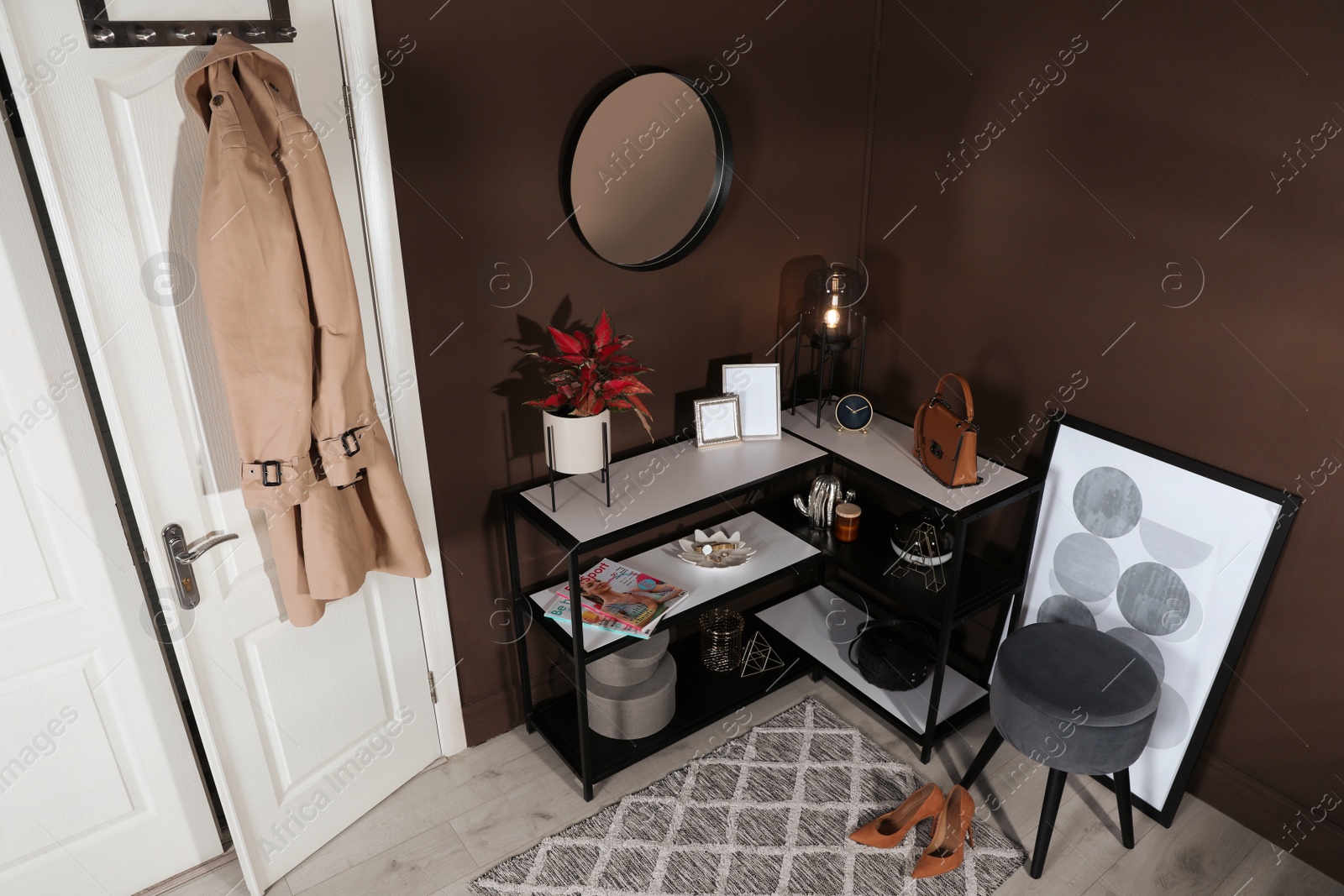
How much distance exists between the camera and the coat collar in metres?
1.52

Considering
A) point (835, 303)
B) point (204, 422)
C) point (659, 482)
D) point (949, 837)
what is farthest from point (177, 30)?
point (949, 837)

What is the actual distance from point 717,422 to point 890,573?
25.1 inches

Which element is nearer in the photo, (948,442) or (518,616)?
(948,442)

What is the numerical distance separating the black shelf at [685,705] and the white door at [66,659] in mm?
906

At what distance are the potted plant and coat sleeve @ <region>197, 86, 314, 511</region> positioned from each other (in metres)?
0.57

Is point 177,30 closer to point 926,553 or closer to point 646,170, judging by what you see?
point 646,170

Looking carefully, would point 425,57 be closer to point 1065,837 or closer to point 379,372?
point 379,372

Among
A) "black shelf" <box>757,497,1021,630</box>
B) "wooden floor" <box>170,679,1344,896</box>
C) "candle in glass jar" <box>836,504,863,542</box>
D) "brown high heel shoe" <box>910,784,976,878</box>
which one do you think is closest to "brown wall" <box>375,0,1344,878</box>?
"wooden floor" <box>170,679,1344,896</box>

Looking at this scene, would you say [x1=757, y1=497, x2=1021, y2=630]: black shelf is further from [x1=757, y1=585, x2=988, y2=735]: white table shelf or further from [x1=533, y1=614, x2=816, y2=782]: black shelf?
[x1=533, y1=614, x2=816, y2=782]: black shelf

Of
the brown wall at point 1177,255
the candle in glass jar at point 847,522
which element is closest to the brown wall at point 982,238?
the brown wall at point 1177,255

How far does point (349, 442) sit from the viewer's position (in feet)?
5.82

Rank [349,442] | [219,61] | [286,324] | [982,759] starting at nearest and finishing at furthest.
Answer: [219,61] → [286,324] → [349,442] → [982,759]

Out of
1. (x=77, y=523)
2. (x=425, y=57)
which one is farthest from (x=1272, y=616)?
(x=77, y=523)

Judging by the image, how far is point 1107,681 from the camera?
2068mm
